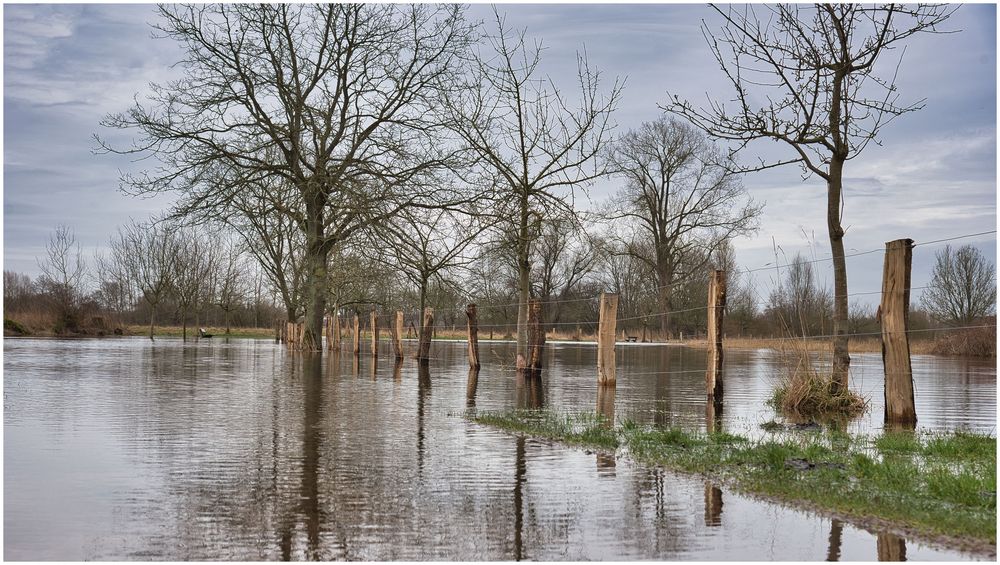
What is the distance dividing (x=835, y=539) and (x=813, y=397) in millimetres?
7795

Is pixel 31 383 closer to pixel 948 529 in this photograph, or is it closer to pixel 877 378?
pixel 948 529

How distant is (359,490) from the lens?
20.5 feet

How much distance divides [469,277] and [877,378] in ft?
38.8

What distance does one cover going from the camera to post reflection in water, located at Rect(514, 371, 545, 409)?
13.2m

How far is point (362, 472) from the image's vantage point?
22.9 feet

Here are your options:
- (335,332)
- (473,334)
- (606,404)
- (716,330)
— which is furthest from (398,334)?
(716,330)

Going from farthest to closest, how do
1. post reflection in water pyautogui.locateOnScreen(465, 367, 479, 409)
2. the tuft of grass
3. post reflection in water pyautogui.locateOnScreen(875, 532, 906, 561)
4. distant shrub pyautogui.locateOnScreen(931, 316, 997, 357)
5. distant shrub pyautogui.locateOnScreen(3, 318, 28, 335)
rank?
distant shrub pyautogui.locateOnScreen(3, 318, 28, 335) → distant shrub pyautogui.locateOnScreen(931, 316, 997, 357) → post reflection in water pyautogui.locateOnScreen(465, 367, 479, 409) → the tuft of grass → post reflection in water pyautogui.locateOnScreen(875, 532, 906, 561)

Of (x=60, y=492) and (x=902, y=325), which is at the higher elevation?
(x=902, y=325)

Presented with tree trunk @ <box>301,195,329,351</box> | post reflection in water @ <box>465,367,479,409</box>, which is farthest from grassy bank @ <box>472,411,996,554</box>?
tree trunk @ <box>301,195,329,351</box>

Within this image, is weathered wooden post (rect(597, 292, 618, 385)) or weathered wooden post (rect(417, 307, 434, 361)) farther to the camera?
weathered wooden post (rect(417, 307, 434, 361))

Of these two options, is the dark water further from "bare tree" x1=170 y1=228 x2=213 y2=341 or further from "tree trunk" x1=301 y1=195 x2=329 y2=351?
"bare tree" x1=170 y1=228 x2=213 y2=341

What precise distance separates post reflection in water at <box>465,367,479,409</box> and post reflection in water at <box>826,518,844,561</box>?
24.8 feet

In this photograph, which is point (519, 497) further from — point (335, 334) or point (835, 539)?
point (335, 334)

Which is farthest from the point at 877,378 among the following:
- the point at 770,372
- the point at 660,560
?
the point at 660,560
